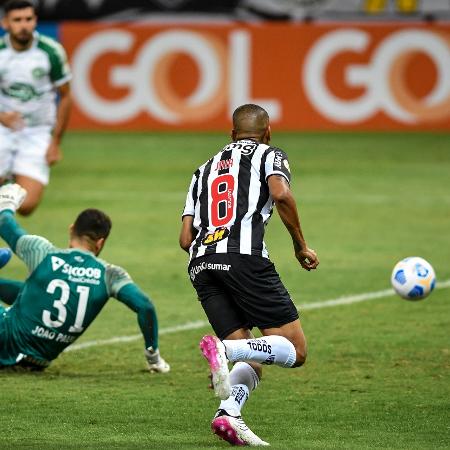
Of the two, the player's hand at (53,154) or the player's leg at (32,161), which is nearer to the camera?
the player's hand at (53,154)

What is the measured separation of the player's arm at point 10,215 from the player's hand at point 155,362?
109cm

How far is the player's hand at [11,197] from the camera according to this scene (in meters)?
8.46

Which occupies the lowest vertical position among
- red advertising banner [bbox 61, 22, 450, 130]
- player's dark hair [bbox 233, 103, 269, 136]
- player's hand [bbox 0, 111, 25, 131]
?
red advertising banner [bbox 61, 22, 450, 130]

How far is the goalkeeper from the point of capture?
8250 millimetres

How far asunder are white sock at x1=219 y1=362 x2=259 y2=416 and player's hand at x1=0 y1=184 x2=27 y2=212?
2.16m

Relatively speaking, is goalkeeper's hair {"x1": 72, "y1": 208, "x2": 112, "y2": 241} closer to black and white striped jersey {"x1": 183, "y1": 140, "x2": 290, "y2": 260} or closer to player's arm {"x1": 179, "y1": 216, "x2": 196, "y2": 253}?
player's arm {"x1": 179, "y1": 216, "x2": 196, "y2": 253}

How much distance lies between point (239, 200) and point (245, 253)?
286mm

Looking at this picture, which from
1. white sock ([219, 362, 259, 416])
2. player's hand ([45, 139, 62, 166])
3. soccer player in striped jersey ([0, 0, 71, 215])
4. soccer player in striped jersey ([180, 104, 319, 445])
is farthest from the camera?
soccer player in striped jersey ([0, 0, 71, 215])

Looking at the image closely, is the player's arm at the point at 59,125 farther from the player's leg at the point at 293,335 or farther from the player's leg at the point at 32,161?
the player's leg at the point at 293,335

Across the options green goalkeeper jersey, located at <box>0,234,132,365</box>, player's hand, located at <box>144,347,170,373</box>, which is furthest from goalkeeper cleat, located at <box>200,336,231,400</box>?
player's hand, located at <box>144,347,170,373</box>

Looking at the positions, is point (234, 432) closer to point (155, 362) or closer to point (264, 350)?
point (264, 350)

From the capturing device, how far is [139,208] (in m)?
17.0

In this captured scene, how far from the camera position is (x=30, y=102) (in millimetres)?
12789

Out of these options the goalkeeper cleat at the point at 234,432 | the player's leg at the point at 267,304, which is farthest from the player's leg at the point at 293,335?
the goalkeeper cleat at the point at 234,432
